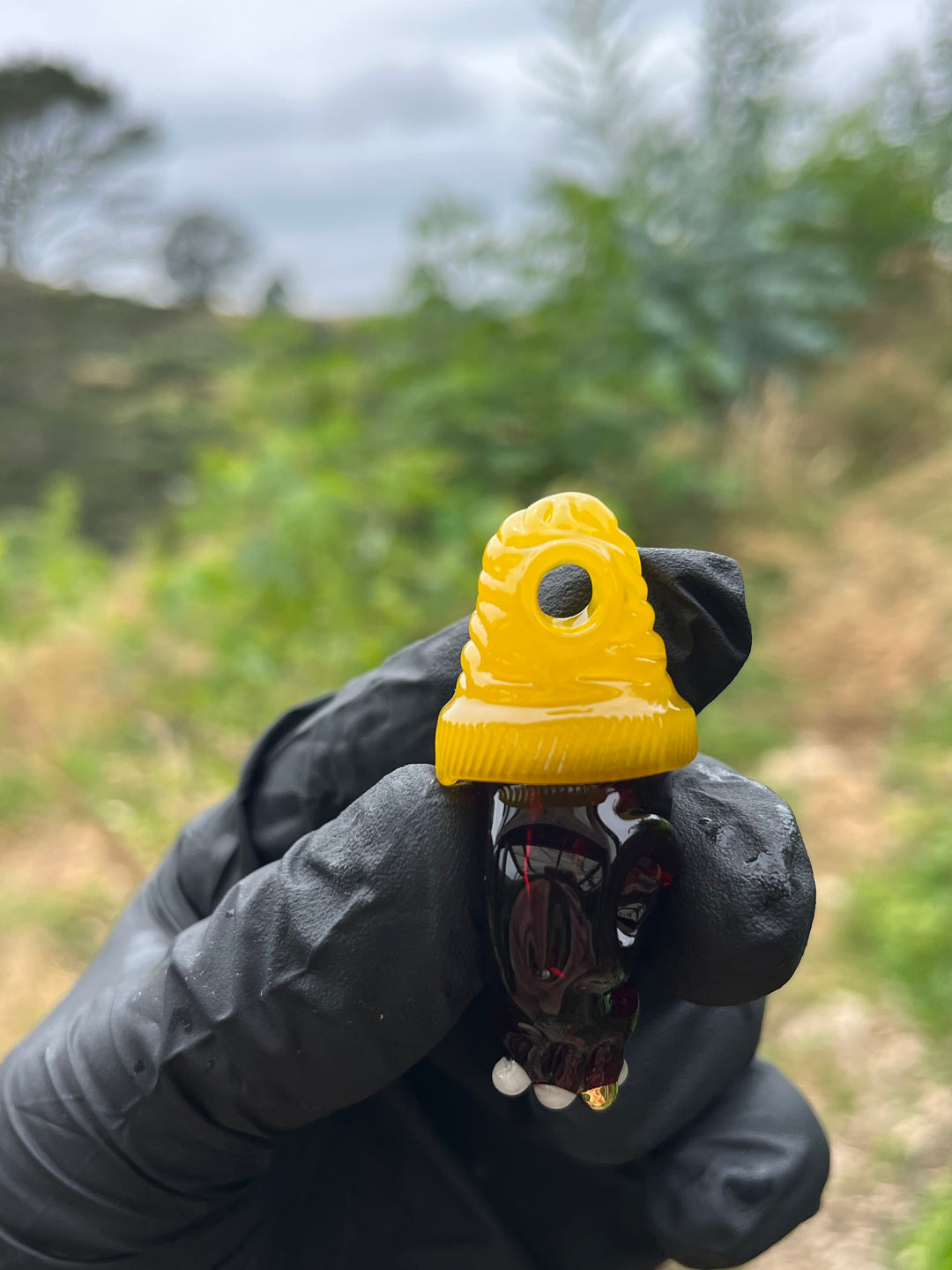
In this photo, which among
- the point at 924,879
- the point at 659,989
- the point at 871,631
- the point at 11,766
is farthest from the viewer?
the point at 871,631

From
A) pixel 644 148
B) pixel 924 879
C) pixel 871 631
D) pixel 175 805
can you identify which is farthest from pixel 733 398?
pixel 175 805

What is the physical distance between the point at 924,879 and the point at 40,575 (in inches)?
138

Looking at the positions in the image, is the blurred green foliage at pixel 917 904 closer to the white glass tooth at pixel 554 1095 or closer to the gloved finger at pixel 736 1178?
the gloved finger at pixel 736 1178

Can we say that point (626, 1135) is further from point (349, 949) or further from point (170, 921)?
point (170, 921)

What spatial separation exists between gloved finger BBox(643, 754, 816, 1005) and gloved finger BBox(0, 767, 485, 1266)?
0.48 feet

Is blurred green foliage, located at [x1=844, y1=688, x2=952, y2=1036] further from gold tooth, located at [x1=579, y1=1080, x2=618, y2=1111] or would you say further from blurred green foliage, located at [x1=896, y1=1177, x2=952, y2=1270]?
gold tooth, located at [x1=579, y1=1080, x2=618, y2=1111]

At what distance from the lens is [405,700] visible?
91cm

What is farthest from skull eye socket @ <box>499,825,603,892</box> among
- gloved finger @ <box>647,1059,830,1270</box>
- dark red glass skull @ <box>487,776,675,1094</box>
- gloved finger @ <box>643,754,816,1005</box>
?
gloved finger @ <box>647,1059,830,1270</box>

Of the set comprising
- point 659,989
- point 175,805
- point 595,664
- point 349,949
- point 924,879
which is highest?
point 595,664

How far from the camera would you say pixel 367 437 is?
4418mm

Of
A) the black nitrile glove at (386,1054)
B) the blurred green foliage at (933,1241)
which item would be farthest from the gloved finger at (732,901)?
the blurred green foliage at (933,1241)

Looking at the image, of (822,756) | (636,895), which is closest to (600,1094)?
(636,895)

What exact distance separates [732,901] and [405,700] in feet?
1.13

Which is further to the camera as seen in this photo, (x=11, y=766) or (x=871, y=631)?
(x=871, y=631)
